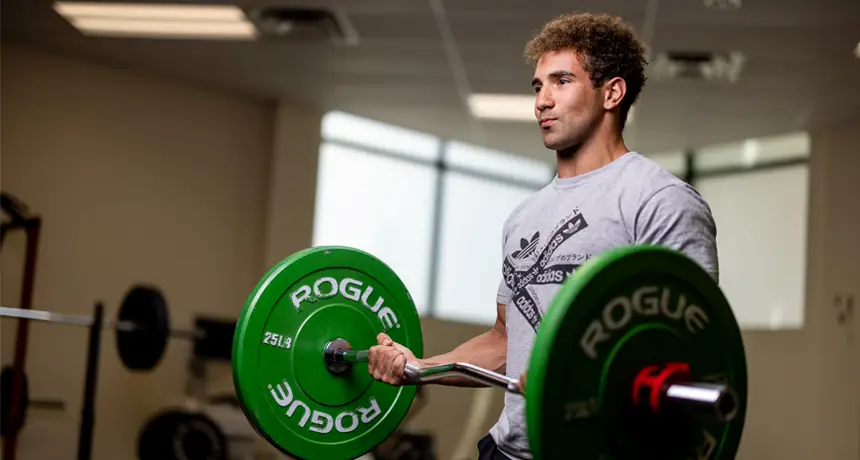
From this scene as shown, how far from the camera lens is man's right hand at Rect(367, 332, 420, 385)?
78.3 inches

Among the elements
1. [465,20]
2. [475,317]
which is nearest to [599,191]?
[465,20]

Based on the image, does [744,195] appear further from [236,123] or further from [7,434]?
[7,434]

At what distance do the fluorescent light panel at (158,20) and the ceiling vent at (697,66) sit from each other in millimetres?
2093

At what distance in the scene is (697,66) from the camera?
5.57 metres

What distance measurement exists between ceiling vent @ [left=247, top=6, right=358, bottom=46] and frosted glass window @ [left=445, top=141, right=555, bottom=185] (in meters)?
→ 2.41

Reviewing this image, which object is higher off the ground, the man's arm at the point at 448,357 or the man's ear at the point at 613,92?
the man's ear at the point at 613,92

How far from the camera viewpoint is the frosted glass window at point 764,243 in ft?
22.9

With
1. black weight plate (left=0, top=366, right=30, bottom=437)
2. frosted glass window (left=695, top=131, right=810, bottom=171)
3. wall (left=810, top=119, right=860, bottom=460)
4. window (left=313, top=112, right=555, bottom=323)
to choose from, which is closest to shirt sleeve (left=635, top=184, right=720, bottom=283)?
black weight plate (left=0, top=366, right=30, bottom=437)

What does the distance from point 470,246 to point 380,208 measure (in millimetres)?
835

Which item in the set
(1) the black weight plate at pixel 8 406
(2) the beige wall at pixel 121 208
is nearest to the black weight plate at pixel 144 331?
(1) the black weight plate at pixel 8 406

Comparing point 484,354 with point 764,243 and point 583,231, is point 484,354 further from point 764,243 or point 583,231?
point 764,243

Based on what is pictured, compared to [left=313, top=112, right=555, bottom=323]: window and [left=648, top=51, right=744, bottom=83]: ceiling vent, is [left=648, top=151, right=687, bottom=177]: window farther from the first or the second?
[left=648, top=51, right=744, bottom=83]: ceiling vent

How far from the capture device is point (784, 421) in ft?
22.0

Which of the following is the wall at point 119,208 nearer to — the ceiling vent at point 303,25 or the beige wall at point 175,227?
the beige wall at point 175,227
